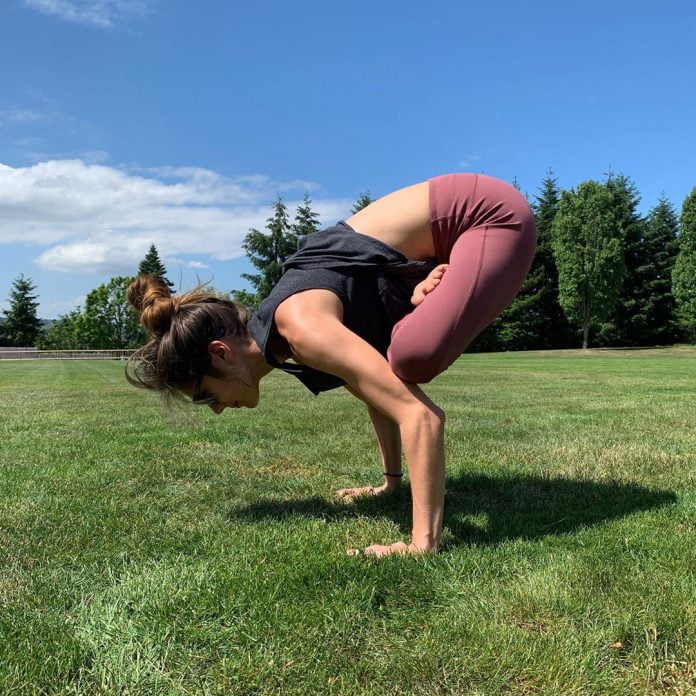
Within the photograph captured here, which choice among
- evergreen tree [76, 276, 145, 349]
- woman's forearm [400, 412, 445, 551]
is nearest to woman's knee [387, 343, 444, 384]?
woman's forearm [400, 412, 445, 551]

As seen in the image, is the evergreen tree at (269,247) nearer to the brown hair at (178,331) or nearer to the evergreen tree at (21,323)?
the evergreen tree at (21,323)

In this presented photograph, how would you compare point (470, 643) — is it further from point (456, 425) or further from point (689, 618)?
point (456, 425)

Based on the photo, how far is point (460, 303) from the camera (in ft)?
8.20

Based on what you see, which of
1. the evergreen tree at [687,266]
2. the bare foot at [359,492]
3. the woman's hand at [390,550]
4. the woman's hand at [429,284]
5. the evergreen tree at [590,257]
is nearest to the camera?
the woman's hand at [390,550]

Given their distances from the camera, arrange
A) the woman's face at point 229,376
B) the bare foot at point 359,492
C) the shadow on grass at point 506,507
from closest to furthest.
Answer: the shadow on grass at point 506,507 → the woman's face at point 229,376 → the bare foot at point 359,492

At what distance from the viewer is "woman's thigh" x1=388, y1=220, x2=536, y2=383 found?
2.47 meters

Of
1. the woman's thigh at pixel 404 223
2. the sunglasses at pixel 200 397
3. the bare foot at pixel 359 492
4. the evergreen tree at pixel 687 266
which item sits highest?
the evergreen tree at pixel 687 266

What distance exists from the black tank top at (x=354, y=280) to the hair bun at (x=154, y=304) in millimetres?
424

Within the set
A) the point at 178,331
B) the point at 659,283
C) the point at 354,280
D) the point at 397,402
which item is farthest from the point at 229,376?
the point at 659,283

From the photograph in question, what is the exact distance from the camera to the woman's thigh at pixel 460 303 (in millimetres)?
2473

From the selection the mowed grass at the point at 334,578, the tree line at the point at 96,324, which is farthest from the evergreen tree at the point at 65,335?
the mowed grass at the point at 334,578

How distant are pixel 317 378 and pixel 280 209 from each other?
5265 cm

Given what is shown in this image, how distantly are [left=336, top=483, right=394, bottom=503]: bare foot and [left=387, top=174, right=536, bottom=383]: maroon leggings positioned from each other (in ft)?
3.87

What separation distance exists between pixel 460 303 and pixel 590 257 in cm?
4556
